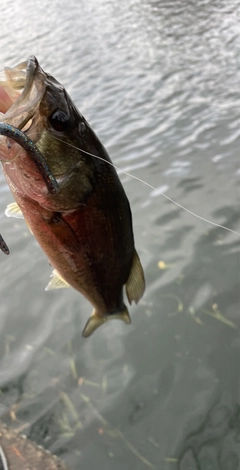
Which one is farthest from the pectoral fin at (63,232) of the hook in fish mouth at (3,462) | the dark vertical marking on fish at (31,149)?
the hook in fish mouth at (3,462)

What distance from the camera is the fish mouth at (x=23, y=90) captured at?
1398mm

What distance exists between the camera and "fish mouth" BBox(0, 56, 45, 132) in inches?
55.1

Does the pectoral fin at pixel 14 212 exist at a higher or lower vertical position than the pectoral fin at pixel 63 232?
higher

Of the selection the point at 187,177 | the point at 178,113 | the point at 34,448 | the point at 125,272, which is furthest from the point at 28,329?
the point at 178,113

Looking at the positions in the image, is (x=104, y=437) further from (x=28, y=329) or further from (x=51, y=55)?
(x=51, y=55)

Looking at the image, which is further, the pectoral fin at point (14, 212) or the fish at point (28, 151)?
the pectoral fin at point (14, 212)

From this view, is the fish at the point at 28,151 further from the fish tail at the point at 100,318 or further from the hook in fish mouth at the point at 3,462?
the hook in fish mouth at the point at 3,462

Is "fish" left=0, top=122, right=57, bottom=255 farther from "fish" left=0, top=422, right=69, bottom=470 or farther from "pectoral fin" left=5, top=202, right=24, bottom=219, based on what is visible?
"fish" left=0, top=422, right=69, bottom=470

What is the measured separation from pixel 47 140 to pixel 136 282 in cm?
91

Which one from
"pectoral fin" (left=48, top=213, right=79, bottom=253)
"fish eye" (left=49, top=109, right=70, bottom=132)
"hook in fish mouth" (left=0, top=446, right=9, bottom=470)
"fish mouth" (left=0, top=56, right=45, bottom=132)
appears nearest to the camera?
"fish mouth" (left=0, top=56, right=45, bottom=132)

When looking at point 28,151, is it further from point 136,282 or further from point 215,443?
point 215,443

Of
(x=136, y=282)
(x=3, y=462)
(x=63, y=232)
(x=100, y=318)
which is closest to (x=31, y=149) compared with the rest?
(x=63, y=232)

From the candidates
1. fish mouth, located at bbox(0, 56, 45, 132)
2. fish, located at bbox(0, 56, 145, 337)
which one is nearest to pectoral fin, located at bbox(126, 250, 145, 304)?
fish, located at bbox(0, 56, 145, 337)

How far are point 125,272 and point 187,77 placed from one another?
6897 mm
